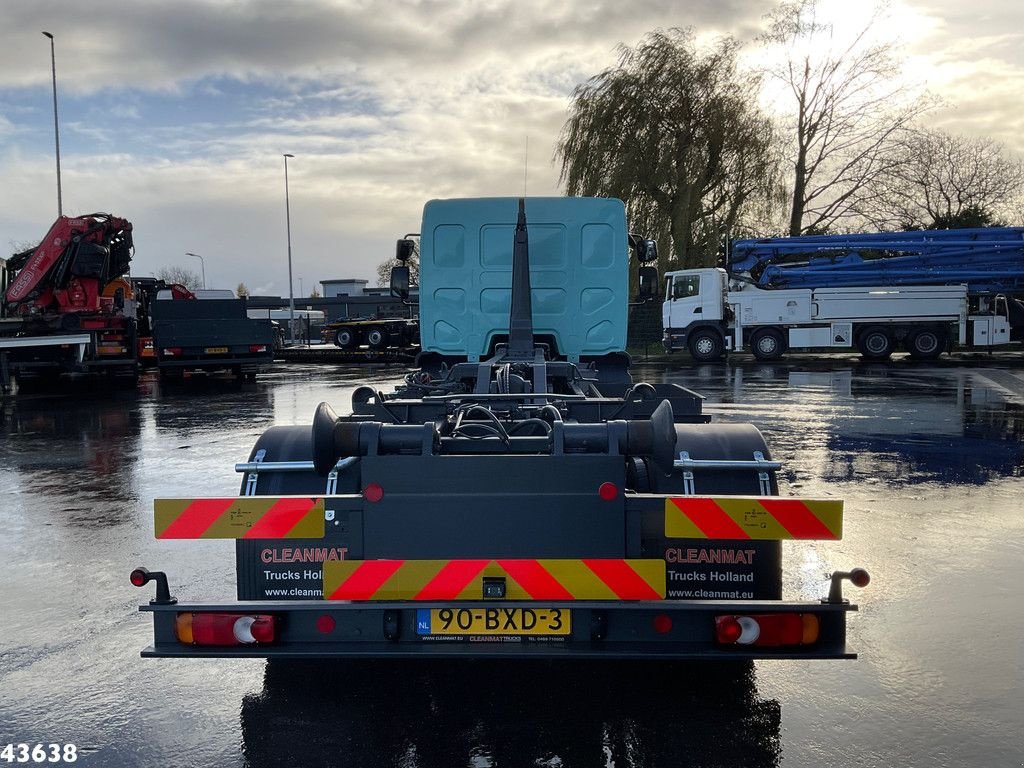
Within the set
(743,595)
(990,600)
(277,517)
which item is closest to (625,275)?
(990,600)

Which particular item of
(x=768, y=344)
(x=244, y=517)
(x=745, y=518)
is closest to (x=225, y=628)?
(x=244, y=517)

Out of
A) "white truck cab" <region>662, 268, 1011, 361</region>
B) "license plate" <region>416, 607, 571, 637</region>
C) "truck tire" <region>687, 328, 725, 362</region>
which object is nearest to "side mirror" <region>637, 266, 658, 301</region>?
"license plate" <region>416, 607, 571, 637</region>

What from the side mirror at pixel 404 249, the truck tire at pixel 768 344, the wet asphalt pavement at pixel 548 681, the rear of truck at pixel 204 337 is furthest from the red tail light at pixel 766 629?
the truck tire at pixel 768 344

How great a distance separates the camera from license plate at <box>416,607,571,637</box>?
11.1 ft

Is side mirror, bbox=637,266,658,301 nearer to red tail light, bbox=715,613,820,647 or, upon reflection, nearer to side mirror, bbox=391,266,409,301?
side mirror, bbox=391,266,409,301

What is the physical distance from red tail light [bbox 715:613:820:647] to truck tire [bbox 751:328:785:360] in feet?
86.5

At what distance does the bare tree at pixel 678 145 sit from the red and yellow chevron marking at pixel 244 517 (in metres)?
30.3

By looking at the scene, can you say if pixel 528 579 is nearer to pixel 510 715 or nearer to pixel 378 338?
pixel 510 715

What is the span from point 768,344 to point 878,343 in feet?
10.7

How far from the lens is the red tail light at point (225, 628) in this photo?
3.48 metres

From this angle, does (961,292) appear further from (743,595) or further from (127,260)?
(743,595)

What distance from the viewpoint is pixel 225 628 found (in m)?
3.54

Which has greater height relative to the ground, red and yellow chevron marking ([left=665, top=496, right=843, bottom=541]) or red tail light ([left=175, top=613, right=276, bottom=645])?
red and yellow chevron marking ([left=665, top=496, right=843, bottom=541])

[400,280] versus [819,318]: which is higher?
[400,280]
